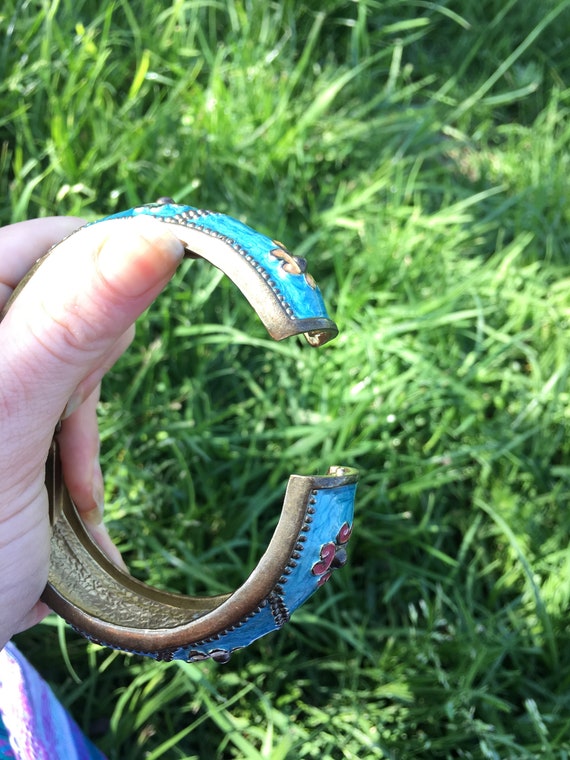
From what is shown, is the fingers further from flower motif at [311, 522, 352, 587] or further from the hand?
flower motif at [311, 522, 352, 587]

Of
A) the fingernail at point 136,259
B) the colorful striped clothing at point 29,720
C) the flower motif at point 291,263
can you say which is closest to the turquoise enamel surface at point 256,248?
the flower motif at point 291,263

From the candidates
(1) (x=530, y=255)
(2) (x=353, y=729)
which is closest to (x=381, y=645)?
(2) (x=353, y=729)

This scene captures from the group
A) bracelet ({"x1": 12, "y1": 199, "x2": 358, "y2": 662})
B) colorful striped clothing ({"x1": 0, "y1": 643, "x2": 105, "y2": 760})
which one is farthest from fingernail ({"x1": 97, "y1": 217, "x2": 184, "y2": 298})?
colorful striped clothing ({"x1": 0, "y1": 643, "x2": 105, "y2": 760})

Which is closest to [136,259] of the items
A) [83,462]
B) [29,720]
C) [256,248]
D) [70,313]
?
[70,313]

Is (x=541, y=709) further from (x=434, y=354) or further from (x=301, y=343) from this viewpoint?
(x=301, y=343)

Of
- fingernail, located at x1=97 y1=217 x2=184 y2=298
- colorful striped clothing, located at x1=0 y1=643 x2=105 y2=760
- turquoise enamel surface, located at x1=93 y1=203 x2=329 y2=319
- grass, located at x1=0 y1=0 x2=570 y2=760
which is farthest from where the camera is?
grass, located at x1=0 y1=0 x2=570 y2=760

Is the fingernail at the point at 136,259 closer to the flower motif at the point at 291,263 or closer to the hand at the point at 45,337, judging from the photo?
the hand at the point at 45,337

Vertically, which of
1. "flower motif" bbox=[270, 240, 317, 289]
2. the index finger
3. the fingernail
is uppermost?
the fingernail
